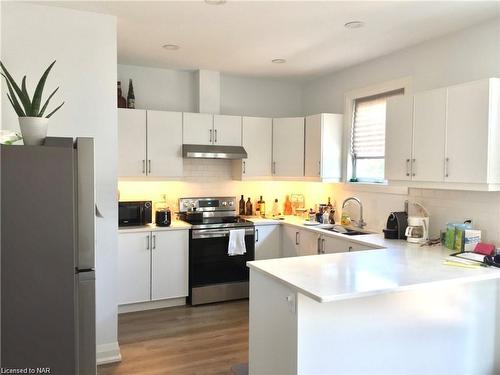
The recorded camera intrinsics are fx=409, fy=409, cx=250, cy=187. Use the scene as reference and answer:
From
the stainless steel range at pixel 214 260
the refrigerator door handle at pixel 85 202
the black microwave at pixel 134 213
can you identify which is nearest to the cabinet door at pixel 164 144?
the black microwave at pixel 134 213

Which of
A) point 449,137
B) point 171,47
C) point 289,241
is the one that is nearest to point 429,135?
point 449,137

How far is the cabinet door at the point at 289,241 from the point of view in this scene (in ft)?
14.9

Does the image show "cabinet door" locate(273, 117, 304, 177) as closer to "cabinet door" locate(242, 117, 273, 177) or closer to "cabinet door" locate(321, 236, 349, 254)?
"cabinet door" locate(242, 117, 273, 177)

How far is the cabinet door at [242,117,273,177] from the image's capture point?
4.89 meters

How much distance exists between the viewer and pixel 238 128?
4.84 meters

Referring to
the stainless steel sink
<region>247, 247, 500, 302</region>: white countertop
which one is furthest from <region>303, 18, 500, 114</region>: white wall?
<region>247, 247, 500, 302</region>: white countertop

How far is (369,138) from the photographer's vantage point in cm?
440

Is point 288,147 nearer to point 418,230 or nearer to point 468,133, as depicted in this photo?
point 418,230

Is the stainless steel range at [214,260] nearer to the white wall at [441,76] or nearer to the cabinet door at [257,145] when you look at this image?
the cabinet door at [257,145]

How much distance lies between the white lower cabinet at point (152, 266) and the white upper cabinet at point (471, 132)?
268 cm

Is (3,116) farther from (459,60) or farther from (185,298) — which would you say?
(459,60)

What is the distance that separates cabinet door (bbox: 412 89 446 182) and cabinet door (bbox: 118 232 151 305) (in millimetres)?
2647

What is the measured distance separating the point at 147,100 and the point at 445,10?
3.17 meters

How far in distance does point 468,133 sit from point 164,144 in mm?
2933
